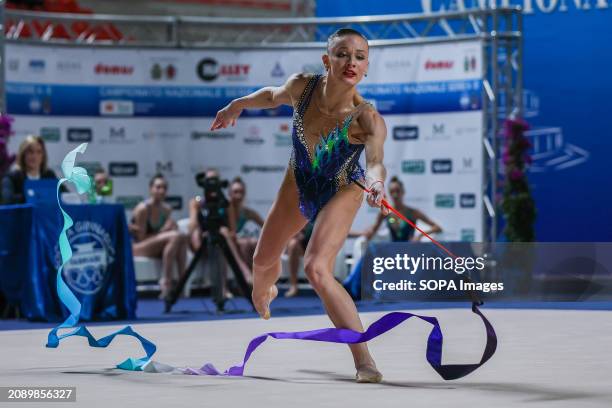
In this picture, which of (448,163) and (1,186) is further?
(448,163)

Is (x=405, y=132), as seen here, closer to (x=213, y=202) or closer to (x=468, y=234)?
(x=468, y=234)

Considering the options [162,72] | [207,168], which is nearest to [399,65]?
[207,168]

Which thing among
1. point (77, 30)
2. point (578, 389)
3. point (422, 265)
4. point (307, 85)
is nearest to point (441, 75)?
point (422, 265)

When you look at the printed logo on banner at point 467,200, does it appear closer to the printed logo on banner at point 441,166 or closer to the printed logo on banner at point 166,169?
the printed logo on banner at point 441,166

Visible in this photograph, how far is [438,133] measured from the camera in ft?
41.4

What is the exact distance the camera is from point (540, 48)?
13.7 meters

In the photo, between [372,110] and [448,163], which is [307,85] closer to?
[372,110]

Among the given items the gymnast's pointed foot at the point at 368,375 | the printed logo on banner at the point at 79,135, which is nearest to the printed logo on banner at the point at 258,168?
the printed logo on banner at the point at 79,135

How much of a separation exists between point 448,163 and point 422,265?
3858 mm

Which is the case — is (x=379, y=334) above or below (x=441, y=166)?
below

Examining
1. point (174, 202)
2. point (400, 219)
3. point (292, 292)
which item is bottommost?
point (292, 292)

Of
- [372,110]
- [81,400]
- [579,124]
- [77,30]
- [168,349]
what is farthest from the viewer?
[77,30]

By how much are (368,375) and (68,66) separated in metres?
8.41

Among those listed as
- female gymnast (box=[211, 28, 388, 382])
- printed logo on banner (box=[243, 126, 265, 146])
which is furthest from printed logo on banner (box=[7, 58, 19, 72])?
female gymnast (box=[211, 28, 388, 382])
